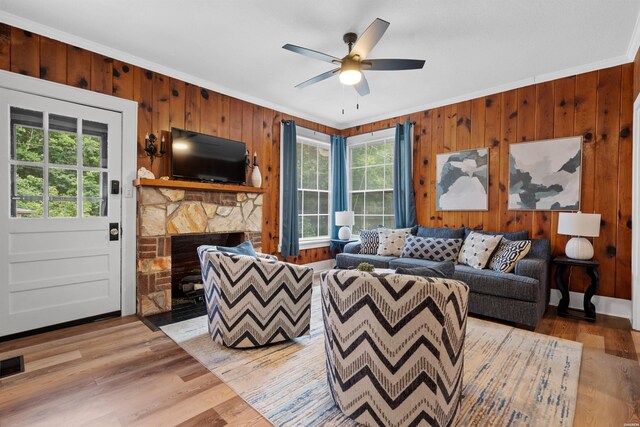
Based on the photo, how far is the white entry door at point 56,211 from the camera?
8.43 ft

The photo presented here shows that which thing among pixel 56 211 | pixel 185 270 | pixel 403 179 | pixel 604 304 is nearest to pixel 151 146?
pixel 56 211

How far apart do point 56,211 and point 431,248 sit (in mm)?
3958

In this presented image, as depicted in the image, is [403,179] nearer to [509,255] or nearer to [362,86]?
[509,255]

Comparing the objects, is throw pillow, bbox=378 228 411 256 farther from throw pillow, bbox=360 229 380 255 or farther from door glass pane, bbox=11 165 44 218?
door glass pane, bbox=11 165 44 218

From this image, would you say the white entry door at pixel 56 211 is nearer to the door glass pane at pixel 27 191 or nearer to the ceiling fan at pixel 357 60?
the door glass pane at pixel 27 191

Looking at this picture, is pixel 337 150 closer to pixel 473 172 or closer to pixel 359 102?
pixel 359 102

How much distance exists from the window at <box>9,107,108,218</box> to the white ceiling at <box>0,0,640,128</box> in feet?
2.53

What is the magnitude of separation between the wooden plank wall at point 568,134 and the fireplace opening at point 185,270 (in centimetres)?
328

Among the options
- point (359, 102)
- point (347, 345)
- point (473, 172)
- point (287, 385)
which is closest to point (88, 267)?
point (287, 385)

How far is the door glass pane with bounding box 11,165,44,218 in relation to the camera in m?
2.59

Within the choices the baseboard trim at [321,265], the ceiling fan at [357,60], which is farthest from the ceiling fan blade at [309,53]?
the baseboard trim at [321,265]

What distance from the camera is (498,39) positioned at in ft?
9.05

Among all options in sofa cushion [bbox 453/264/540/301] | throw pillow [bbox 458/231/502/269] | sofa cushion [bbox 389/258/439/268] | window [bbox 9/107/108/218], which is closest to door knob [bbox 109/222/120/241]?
window [bbox 9/107/108/218]

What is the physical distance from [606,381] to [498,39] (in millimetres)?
2756
